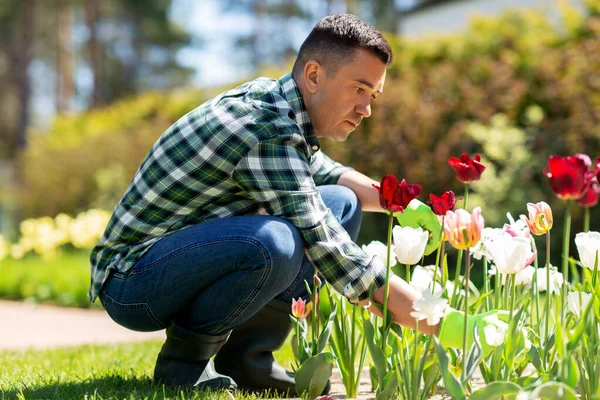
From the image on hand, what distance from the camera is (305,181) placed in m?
1.96

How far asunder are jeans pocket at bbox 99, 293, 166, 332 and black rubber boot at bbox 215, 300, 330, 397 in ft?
1.05

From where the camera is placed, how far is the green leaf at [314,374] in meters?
1.92

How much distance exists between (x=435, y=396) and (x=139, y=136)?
8.13 metres

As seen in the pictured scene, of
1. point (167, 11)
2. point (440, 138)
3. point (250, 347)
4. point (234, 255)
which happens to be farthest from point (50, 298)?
point (167, 11)

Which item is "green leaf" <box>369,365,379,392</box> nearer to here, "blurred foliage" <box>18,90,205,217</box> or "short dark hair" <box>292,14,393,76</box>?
"short dark hair" <box>292,14,393,76</box>

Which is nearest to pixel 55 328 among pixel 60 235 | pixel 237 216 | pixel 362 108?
pixel 60 235

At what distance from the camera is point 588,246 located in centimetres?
192

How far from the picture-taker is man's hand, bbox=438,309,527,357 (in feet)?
5.69

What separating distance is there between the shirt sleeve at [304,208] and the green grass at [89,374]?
476mm

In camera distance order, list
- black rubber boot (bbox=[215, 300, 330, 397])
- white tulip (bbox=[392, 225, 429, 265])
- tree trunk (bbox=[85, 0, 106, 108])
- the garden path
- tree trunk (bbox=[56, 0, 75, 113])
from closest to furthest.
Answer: white tulip (bbox=[392, 225, 429, 265]) < black rubber boot (bbox=[215, 300, 330, 397]) < the garden path < tree trunk (bbox=[56, 0, 75, 113]) < tree trunk (bbox=[85, 0, 106, 108])

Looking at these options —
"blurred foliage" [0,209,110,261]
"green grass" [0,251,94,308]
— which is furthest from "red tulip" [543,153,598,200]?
"blurred foliage" [0,209,110,261]

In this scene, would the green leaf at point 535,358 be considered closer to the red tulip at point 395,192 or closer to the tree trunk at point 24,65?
the red tulip at point 395,192

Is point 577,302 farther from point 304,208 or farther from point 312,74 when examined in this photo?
point 312,74

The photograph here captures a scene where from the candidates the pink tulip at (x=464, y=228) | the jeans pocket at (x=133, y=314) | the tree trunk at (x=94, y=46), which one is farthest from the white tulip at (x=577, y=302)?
the tree trunk at (x=94, y=46)
